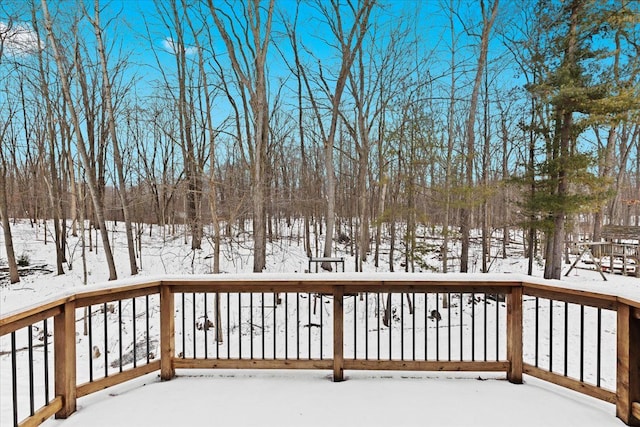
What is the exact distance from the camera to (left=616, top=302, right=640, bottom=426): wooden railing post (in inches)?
83.6

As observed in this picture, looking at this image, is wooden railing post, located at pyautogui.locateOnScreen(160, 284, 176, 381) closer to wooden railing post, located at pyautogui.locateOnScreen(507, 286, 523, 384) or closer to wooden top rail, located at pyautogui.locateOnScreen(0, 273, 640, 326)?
wooden top rail, located at pyautogui.locateOnScreen(0, 273, 640, 326)

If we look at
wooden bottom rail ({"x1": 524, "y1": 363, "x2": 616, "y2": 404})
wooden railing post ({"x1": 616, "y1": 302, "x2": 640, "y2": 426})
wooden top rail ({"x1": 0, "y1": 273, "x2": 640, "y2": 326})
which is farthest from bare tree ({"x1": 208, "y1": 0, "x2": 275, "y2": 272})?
wooden railing post ({"x1": 616, "y1": 302, "x2": 640, "y2": 426})

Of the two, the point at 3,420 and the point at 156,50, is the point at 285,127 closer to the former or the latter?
the point at 156,50

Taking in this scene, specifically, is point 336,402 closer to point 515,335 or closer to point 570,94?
point 515,335

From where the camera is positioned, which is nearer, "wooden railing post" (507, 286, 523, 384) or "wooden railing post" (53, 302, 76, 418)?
"wooden railing post" (53, 302, 76, 418)

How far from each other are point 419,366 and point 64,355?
260 centimetres

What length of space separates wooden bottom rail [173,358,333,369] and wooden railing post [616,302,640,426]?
197 cm

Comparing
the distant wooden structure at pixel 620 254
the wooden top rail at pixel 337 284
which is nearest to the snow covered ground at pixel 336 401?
the wooden top rail at pixel 337 284

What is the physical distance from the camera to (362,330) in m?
6.70

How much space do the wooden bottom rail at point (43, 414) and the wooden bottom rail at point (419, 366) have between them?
2006 mm

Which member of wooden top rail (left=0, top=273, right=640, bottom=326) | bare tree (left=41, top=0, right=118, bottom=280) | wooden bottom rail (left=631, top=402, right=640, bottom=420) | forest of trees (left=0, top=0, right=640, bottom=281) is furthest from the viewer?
forest of trees (left=0, top=0, right=640, bottom=281)

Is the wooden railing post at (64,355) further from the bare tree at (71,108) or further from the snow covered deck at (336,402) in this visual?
the bare tree at (71,108)

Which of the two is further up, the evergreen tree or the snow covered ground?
the evergreen tree

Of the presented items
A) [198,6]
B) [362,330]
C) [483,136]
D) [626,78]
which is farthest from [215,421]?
[483,136]
